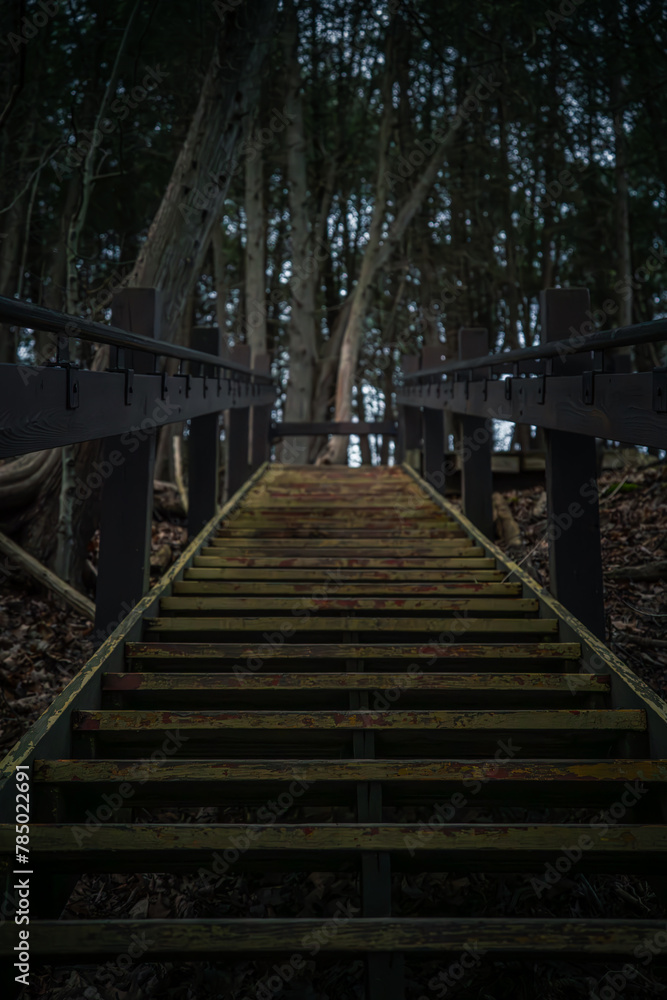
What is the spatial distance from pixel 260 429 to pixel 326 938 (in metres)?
8.74

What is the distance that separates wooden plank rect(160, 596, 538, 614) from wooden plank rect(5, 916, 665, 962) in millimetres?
2326

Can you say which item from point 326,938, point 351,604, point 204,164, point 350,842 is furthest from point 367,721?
point 204,164

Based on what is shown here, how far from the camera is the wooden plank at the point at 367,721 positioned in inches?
118

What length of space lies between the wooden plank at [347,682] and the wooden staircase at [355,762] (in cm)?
1

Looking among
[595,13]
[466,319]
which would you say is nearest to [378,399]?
[466,319]

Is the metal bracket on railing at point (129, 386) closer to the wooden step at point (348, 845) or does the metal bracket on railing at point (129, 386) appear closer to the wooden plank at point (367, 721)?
the wooden plank at point (367, 721)

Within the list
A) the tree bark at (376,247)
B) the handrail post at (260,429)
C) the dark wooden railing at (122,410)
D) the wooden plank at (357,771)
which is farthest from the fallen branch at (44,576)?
the tree bark at (376,247)

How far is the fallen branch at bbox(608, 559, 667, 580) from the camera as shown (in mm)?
6082

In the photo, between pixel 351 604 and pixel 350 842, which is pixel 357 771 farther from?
pixel 351 604

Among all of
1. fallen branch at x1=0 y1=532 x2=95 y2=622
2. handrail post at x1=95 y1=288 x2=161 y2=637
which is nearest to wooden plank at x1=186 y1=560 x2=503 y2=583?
handrail post at x1=95 y1=288 x2=161 y2=637

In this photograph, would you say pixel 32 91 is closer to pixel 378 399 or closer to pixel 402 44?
pixel 402 44

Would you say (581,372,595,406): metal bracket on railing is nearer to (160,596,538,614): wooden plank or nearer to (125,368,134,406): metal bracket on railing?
(160,596,538,614): wooden plank

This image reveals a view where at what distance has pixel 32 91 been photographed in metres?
9.89

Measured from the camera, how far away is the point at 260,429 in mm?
10398
